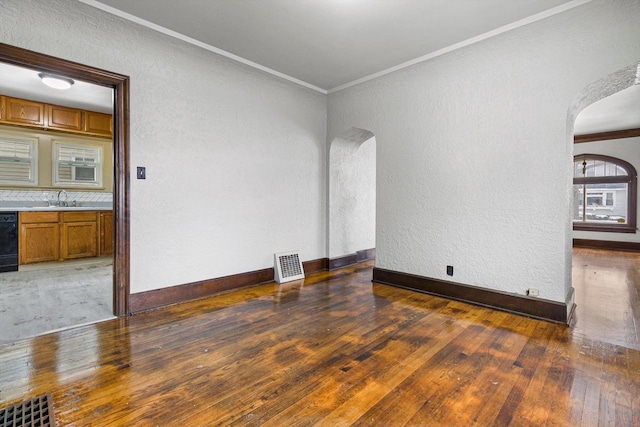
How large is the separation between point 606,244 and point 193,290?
8.76 metres

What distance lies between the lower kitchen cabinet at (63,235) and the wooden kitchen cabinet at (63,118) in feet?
4.91

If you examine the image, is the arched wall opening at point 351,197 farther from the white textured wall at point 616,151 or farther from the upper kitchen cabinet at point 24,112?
the white textured wall at point 616,151

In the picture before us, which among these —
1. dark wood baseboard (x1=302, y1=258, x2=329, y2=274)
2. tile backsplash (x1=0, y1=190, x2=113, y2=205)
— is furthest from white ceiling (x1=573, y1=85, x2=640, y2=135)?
tile backsplash (x1=0, y1=190, x2=113, y2=205)

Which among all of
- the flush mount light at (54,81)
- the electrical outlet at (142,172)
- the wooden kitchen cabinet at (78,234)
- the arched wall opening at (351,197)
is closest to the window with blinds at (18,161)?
the wooden kitchen cabinet at (78,234)

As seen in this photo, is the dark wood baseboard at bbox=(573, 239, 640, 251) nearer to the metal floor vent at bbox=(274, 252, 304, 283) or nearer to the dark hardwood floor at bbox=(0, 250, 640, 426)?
the dark hardwood floor at bbox=(0, 250, 640, 426)

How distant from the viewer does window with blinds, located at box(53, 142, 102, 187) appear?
5.58m

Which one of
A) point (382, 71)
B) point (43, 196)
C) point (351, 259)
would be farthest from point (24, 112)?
point (351, 259)

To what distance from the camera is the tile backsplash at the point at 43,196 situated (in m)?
5.20

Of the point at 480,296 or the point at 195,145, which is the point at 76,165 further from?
the point at 480,296

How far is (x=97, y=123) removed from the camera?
562 centimetres

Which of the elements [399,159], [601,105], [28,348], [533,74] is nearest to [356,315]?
[399,159]

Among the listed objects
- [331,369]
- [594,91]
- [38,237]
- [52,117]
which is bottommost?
[331,369]

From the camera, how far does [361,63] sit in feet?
12.0

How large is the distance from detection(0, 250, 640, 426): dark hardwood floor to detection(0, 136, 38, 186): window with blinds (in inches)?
173
